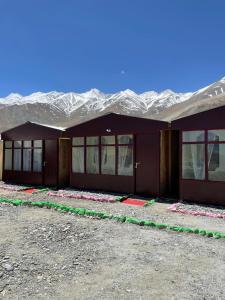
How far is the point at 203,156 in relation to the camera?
8.74 m

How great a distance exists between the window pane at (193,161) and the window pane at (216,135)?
36cm

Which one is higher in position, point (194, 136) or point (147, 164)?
point (194, 136)

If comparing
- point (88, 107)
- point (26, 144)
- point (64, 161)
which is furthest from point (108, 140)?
point (88, 107)

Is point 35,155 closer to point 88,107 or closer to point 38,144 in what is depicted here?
point 38,144

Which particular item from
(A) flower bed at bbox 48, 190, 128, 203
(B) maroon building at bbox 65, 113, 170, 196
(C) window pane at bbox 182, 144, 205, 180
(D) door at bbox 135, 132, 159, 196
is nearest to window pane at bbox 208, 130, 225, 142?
(C) window pane at bbox 182, 144, 205, 180

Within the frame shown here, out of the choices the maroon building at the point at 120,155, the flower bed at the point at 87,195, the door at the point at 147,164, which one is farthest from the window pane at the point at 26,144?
the door at the point at 147,164

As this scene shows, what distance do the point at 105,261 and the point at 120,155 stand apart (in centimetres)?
650

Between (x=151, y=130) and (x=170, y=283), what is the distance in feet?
21.9

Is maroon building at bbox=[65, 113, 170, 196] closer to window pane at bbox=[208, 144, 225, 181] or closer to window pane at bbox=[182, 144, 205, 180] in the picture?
window pane at bbox=[182, 144, 205, 180]

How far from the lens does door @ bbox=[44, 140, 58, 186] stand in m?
12.6

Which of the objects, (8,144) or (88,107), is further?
(88,107)

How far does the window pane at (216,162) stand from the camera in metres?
8.41

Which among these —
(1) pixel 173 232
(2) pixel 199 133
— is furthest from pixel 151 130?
(1) pixel 173 232

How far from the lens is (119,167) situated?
35.2 feet
